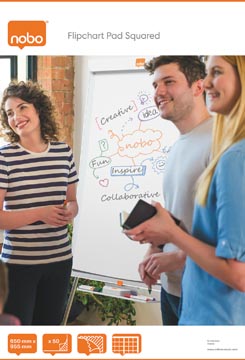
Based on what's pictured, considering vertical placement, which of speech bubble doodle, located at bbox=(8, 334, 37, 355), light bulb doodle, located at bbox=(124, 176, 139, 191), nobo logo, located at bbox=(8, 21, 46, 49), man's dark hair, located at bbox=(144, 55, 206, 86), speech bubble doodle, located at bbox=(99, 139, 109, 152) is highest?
nobo logo, located at bbox=(8, 21, 46, 49)

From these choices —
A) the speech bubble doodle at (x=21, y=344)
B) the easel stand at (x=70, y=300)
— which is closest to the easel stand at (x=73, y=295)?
the easel stand at (x=70, y=300)

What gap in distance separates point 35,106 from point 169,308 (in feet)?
2.13

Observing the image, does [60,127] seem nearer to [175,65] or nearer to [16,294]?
[175,65]

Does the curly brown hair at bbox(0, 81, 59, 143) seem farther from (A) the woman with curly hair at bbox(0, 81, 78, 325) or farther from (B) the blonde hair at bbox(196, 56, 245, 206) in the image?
(B) the blonde hair at bbox(196, 56, 245, 206)

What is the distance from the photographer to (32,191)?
1525 millimetres

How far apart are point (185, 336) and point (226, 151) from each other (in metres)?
0.51

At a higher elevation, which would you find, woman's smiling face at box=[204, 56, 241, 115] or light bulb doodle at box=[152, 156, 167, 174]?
woman's smiling face at box=[204, 56, 241, 115]

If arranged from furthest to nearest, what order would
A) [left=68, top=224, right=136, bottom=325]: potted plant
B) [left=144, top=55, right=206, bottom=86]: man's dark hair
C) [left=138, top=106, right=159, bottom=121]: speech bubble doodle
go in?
[left=68, top=224, right=136, bottom=325]: potted plant → [left=138, top=106, right=159, bottom=121]: speech bubble doodle → [left=144, top=55, right=206, bottom=86]: man's dark hair

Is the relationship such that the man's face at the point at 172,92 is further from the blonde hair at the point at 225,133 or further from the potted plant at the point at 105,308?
the potted plant at the point at 105,308

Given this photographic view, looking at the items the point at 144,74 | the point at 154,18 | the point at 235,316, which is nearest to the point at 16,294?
the point at 235,316

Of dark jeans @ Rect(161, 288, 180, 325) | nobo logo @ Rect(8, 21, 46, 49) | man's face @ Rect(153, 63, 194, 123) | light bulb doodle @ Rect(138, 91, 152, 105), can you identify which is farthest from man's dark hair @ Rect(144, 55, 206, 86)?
dark jeans @ Rect(161, 288, 180, 325)

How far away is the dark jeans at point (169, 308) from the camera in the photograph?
1.56 metres

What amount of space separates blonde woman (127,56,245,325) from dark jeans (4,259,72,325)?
0.82 feet

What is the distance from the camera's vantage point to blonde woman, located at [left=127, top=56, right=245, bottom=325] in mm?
1400
